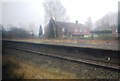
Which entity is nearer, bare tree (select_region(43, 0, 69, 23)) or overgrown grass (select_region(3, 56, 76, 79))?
overgrown grass (select_region(3, 56, 76, 79))

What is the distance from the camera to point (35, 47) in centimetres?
1811

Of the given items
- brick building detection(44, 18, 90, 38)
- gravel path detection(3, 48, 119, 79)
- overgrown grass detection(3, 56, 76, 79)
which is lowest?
overgrown grass detection(3, 56, 76, 79)

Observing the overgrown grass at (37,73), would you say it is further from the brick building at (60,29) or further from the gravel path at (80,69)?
the brick building at (60,29)

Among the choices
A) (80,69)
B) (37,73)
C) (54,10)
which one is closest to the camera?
(80,69)

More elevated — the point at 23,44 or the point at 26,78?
the point at 23,44

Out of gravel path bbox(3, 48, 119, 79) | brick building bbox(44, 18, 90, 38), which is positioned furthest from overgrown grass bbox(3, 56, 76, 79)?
brick building bbox(44, 18, 90, 38)

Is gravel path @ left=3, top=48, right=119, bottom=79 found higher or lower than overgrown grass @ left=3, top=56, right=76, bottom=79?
higher

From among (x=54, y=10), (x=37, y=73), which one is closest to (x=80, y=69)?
(x=37, y=73)

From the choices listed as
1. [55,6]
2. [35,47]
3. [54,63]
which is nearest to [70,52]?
[54,63]

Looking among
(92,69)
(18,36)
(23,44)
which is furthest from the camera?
(18,36)

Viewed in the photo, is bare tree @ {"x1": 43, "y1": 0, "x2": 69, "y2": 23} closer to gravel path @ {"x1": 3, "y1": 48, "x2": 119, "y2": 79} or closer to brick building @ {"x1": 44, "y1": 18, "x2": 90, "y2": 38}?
brick building @ {"x1": 44, "y1": 18, "x2": 90, "y2": 38}

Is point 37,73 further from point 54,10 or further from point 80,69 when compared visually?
point 54,10

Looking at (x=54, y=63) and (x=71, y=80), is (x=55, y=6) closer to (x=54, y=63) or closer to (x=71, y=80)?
(x=54, y=63)

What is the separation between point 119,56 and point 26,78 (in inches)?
243
